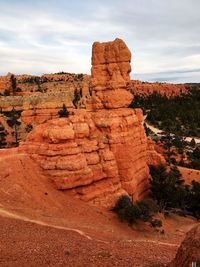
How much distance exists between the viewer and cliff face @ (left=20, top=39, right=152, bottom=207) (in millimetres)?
24375

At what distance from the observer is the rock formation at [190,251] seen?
8.73 m

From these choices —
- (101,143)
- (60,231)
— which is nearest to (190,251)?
(60,231)

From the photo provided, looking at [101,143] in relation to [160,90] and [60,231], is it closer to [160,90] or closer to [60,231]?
[60,231]

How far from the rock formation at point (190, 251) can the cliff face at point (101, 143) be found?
1503 centimetres

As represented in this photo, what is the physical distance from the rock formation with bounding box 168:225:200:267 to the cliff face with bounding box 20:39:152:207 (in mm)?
15025

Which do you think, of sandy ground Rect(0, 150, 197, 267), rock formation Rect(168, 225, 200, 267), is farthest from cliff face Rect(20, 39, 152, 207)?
rock formation Rect(168, 225, 200, 267)

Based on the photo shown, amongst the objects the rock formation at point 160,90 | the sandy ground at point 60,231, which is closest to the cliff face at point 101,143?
the sandy ground at point 60,231

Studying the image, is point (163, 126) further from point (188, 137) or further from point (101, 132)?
point (101, 132)

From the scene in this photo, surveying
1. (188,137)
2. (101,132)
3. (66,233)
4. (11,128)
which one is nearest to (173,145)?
(188,137)

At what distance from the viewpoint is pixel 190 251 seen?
29.4 feet

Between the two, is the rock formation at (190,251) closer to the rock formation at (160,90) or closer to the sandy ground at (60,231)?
the sandy ground at (60,231)

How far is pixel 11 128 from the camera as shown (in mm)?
63156

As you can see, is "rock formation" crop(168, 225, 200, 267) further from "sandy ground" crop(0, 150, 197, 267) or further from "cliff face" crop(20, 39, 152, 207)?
"cliff face" crop(20, 39, 152, 207)

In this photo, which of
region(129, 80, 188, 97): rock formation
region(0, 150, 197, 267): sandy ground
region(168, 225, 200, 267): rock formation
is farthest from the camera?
region(129, 80, 188, 97): rock formation
